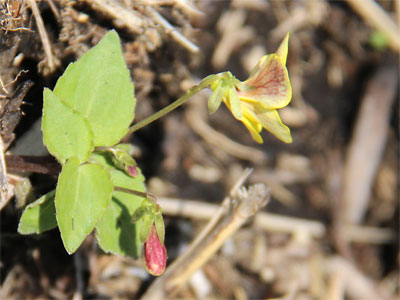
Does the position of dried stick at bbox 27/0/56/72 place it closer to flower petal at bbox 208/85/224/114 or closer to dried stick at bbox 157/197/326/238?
flower petal at bbox 208/85/224/114

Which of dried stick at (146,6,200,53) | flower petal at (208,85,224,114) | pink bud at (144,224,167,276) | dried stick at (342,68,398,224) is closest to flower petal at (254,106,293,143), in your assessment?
flower petal at (208,85,224,114)

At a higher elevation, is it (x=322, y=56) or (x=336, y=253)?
(x=322, y=56)

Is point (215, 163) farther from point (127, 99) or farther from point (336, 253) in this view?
point (127, 99)

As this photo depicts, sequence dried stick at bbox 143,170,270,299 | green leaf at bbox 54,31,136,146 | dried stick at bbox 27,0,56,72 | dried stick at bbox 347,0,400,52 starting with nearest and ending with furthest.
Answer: green leaf at bbox 54,31,136,146
dried stick at bbox 27,0,56,72
dried stick at bbox 143,170,270,299
dried stick at bbox 347,0,400,52

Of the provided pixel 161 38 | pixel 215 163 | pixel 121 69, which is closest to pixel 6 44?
pixel 121 69

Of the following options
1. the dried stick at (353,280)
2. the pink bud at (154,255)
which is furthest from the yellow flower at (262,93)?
the dried stick at (353,280)

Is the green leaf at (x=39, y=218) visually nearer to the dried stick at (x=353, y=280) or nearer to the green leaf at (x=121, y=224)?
the green leaf at (x=121, y=224)

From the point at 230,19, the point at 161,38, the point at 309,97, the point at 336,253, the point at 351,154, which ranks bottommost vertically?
the point at 336,253
